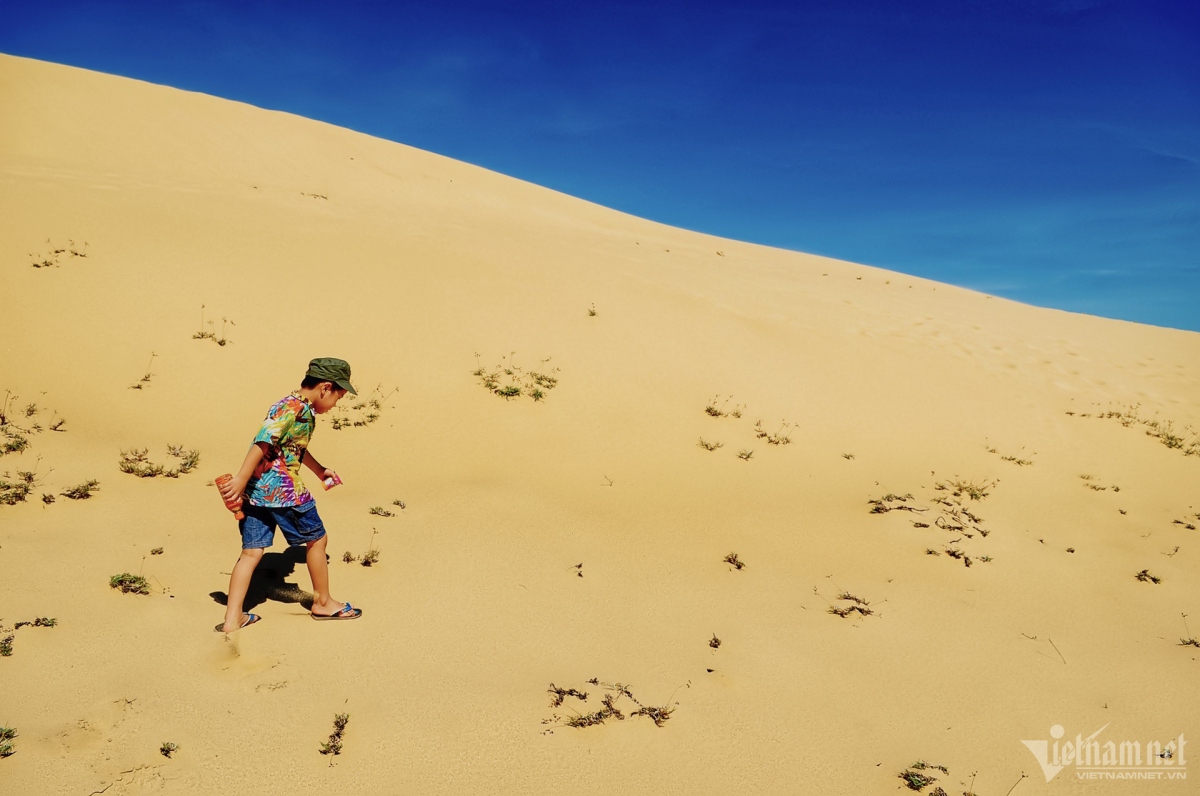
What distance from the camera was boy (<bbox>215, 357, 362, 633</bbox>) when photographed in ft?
12.1

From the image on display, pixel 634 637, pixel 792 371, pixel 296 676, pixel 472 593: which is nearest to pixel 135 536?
pixel 296 676

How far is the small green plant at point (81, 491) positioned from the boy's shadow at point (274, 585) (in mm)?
1698

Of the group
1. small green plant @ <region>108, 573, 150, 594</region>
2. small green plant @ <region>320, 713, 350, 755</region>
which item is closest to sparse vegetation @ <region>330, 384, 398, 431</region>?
small green plant @ <region>108, 573, 150, 594</region>

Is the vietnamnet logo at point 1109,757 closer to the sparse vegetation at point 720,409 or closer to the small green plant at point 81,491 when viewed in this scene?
the sparse vegetation at point 720,409

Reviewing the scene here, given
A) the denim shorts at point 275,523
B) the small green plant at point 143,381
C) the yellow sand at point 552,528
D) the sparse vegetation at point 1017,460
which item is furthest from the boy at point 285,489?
the sparse vegetation at point 1017,460

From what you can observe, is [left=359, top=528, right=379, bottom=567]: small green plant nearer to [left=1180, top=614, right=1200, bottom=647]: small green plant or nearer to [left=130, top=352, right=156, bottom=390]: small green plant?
[left=130, top=352, right=156, bottom=390]: small green plant

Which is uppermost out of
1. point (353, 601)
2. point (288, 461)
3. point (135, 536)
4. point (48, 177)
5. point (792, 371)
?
point (48, 177)

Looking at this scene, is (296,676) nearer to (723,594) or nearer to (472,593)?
(472,593)

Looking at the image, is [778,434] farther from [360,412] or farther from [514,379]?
[360,412]

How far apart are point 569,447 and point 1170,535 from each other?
6197 millimetres

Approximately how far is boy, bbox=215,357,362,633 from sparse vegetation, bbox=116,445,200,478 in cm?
254

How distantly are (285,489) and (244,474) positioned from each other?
0.31 meters

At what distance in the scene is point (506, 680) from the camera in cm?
354

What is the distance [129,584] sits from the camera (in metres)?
3.99
